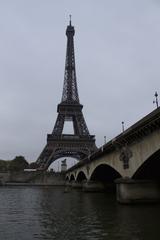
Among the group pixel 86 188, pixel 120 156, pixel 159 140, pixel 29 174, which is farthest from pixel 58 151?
pixel 159 140

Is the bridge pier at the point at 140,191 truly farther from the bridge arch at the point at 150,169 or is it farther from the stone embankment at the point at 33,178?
the stone embankment at the point at 33,178

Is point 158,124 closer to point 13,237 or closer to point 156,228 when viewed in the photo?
point 156,228

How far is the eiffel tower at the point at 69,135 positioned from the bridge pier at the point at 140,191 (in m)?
81.2

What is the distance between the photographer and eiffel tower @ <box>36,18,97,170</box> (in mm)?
120875

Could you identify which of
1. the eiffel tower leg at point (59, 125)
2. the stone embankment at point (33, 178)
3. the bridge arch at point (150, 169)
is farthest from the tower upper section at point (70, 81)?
the bridge arch at point (150, 169)

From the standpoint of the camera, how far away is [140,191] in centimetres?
2923

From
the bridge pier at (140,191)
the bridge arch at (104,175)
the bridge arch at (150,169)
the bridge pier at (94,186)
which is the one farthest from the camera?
the bridge pier at (94,186)

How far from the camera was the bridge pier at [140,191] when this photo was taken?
2905cm

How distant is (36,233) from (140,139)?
1497 centimetres

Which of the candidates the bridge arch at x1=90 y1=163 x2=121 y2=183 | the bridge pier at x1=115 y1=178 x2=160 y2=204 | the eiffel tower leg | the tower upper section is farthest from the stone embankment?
the bridge pier at x1=115 y1=178 x2=160 y2=204

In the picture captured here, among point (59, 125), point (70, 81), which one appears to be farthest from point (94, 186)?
point (70, 81)

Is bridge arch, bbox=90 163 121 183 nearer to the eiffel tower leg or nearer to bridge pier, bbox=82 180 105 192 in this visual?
bridge pier, bbox=82 180 105 192

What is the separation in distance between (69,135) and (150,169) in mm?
96092

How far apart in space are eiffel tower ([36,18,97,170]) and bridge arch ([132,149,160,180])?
7934 cm
